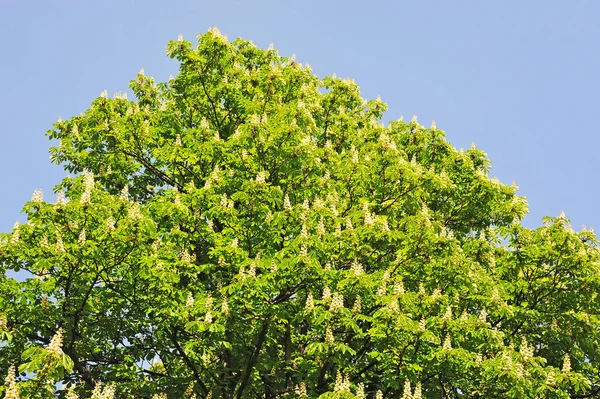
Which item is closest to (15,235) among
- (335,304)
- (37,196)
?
(37,196)

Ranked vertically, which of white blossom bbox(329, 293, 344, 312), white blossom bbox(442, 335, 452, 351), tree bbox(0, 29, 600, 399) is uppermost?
tree bbox(0, 29, 600, 399)

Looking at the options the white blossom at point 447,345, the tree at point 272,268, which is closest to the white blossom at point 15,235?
the tree at point 272,268

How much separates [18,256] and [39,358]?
3.52m

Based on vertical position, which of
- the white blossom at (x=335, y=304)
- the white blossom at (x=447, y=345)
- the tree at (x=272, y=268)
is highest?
the tree at (x=272, y=268)

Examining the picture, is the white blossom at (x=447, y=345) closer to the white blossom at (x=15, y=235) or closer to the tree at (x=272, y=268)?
the tree at (x=272, y=268)

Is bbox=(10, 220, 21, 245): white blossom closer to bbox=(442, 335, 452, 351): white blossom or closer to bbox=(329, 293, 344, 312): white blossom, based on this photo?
bbox=(329, 293, 344, 312): white blossom

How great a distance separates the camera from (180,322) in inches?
516

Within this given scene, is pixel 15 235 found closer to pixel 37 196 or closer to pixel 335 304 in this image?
pixel 37 196

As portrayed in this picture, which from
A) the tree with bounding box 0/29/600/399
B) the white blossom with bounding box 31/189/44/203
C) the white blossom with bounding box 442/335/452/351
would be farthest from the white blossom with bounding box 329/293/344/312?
the white blossom with bounding box 31/189/44/203

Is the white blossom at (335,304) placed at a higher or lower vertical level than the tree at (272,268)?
lower

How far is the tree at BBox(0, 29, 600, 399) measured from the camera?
1235 centimetres

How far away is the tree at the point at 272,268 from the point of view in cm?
1235

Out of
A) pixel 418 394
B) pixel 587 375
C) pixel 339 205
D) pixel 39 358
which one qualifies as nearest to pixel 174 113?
pixel 339 205

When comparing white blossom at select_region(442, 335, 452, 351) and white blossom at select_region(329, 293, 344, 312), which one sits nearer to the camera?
white blossom at select_region(329, 293, 344, 312)
